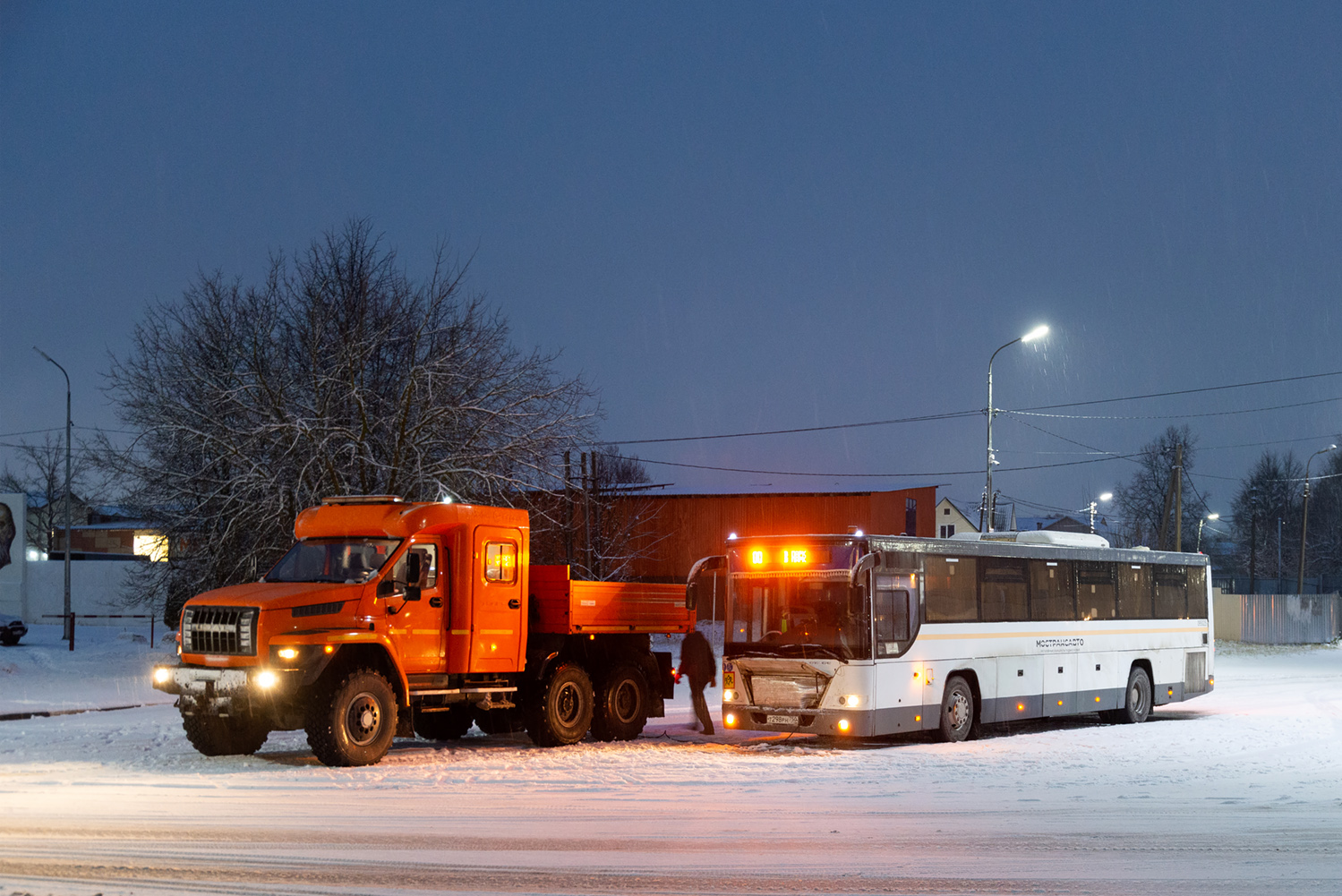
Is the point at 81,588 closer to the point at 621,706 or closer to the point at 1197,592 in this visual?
the point at 621,706

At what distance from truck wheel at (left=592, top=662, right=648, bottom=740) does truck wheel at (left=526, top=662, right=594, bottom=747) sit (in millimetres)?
257

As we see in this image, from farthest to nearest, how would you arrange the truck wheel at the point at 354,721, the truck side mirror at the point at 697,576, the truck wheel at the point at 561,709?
the truck side mirror at the point at 697,576 < the truck wheel at the point at 561,709 < the truck wheel at the point at 354,721

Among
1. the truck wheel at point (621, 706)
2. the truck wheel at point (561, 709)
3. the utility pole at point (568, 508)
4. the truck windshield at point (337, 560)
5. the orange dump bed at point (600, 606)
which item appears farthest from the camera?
the utility pole at point (568, 508)

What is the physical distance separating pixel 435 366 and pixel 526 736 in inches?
421

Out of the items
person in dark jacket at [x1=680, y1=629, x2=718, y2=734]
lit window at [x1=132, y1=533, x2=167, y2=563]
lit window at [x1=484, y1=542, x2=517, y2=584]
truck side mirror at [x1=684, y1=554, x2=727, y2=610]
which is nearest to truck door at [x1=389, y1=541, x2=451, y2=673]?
lit window at [x1=484, y1=542, x2=517, y2=584]

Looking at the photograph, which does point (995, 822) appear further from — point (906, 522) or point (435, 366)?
point (906, 522)

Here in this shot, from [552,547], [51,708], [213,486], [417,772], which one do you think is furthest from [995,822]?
[552,547]

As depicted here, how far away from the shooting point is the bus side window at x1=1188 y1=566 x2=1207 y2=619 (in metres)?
23.6

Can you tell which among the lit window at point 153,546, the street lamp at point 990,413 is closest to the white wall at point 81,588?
the lit window at point 153,546

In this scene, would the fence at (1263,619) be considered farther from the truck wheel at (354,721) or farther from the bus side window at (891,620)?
the truck wheel at (354,721)

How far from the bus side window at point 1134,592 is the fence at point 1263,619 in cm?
3611

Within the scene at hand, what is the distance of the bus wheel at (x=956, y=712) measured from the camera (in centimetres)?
1747

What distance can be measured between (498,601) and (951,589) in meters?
6.19

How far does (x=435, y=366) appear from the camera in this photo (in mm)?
27172
